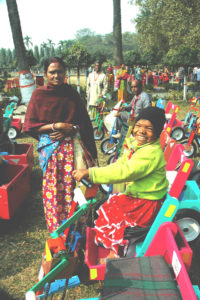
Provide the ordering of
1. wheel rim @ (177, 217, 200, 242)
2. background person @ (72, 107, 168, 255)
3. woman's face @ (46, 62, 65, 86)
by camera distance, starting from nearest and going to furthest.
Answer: background person @ (72, 107, 168, 255)
woman's face @ (46, 62, 65, 86)
wheel rim @ (177, 217, 200, 242)

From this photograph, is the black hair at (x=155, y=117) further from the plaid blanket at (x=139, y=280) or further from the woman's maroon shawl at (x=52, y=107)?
the plaid blanket at (x=139, y=280)

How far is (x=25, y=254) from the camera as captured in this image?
2838 millimetres

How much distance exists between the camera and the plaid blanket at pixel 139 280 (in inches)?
50.0

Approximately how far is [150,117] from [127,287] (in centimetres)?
116

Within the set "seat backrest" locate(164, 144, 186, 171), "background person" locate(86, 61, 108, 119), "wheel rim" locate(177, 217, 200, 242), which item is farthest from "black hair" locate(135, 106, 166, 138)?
"background person" locate(86, 61, 108, 119)

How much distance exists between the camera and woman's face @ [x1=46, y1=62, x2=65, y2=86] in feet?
7.45

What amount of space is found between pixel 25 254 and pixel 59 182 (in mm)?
1036

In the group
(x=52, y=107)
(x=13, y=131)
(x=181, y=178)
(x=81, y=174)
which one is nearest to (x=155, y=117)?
(x=181, y=178)

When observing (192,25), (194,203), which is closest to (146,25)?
(192,25)

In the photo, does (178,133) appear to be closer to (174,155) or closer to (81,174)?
(174,155)

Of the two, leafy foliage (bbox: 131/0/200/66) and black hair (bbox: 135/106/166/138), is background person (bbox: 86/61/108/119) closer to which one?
black hair (bbox: 135/106/166/138)

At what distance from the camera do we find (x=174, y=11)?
1543cm

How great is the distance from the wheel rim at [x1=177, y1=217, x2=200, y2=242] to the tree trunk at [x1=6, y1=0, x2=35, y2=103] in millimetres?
6376

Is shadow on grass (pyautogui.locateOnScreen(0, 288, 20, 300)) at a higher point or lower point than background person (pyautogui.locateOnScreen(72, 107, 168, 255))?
lower
